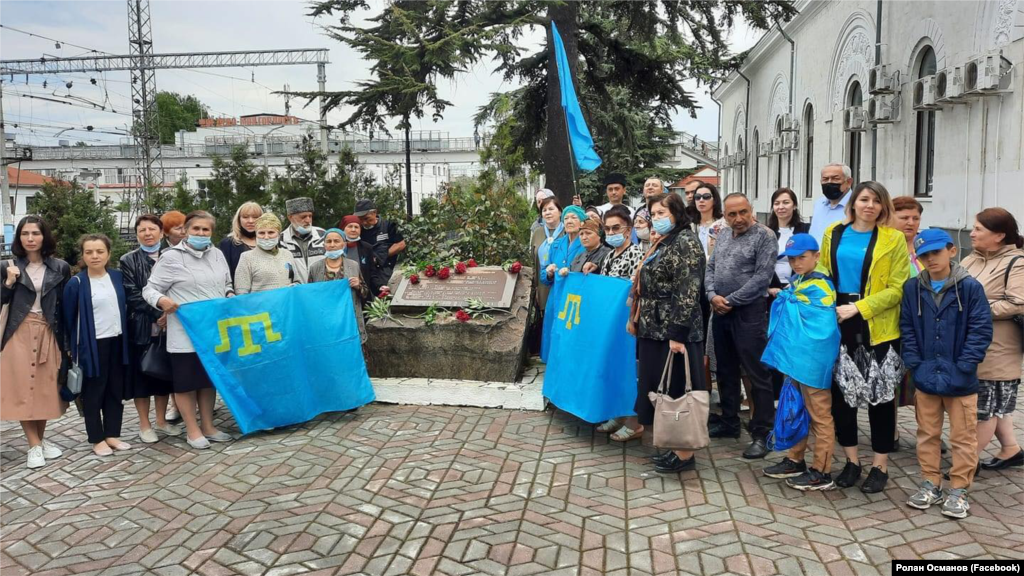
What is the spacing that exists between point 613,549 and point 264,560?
1.87 metres

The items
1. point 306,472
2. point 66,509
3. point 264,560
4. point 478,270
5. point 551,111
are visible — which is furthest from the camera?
point 551,111

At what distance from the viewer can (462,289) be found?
7.50 meters

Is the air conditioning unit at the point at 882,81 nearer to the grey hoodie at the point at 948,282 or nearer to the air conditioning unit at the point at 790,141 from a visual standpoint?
the air conditioning unit at the point at 790,141

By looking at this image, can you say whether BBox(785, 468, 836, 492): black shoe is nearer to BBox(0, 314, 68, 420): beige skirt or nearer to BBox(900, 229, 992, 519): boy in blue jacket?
BBox(900, 229, 992, 519): boy in blue jacket

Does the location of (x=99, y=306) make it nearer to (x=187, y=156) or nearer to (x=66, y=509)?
(x=66, y=509)

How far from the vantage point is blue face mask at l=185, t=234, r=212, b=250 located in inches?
229

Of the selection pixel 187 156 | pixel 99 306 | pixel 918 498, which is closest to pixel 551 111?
pixel 99 306

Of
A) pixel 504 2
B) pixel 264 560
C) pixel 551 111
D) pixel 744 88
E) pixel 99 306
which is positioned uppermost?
pixel 744 88

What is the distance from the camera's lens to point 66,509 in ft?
15.6

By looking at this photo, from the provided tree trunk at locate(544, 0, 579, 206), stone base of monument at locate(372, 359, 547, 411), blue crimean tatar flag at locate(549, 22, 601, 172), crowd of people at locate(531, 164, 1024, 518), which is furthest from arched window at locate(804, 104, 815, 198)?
crowd of people at locate(531, 164, 1024, 518)

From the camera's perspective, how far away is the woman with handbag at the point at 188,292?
19.0ft

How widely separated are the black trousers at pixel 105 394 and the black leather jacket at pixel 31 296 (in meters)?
0.29

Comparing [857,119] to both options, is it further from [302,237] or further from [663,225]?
[302,237]

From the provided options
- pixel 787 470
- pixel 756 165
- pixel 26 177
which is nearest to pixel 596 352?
pixel 787 470
